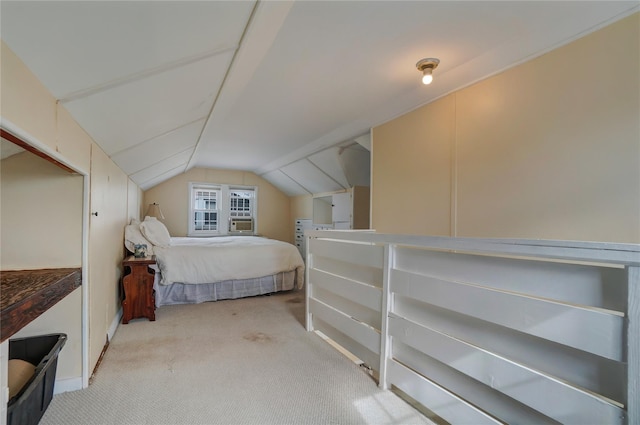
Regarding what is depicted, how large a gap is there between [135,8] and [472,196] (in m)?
2.21

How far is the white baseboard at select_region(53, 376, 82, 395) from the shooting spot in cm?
179

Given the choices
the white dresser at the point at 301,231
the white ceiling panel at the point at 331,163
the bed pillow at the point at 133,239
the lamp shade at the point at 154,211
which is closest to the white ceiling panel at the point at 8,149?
the bed pillow at the point at 133,239

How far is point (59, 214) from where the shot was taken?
1.78m

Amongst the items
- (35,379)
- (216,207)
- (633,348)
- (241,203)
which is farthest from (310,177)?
(633,348)

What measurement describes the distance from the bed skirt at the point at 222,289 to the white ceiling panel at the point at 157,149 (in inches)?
54.0

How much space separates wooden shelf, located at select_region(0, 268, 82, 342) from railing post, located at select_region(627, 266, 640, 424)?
2.01 metres

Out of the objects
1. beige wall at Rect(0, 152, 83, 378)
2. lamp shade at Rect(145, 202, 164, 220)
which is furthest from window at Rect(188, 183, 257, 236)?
beige wall at Rect(0, 152, 83, 378)

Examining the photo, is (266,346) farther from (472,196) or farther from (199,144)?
(199,144)

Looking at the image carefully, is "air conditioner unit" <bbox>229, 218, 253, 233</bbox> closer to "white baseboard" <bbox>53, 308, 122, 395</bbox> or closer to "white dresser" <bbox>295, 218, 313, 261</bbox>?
"white dresser" <bbox>295, 218, 313, 261</bbox>

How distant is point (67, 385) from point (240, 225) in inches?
189

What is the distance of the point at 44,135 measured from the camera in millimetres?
1280

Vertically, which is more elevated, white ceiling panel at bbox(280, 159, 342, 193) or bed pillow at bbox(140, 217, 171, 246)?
white ceiling panel at bbox(280, 159, 342, 193)

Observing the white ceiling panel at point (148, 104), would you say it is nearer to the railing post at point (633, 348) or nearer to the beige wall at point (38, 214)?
the beige wall at point (38, 214)

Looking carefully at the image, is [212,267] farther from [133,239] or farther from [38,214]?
[38,214]
